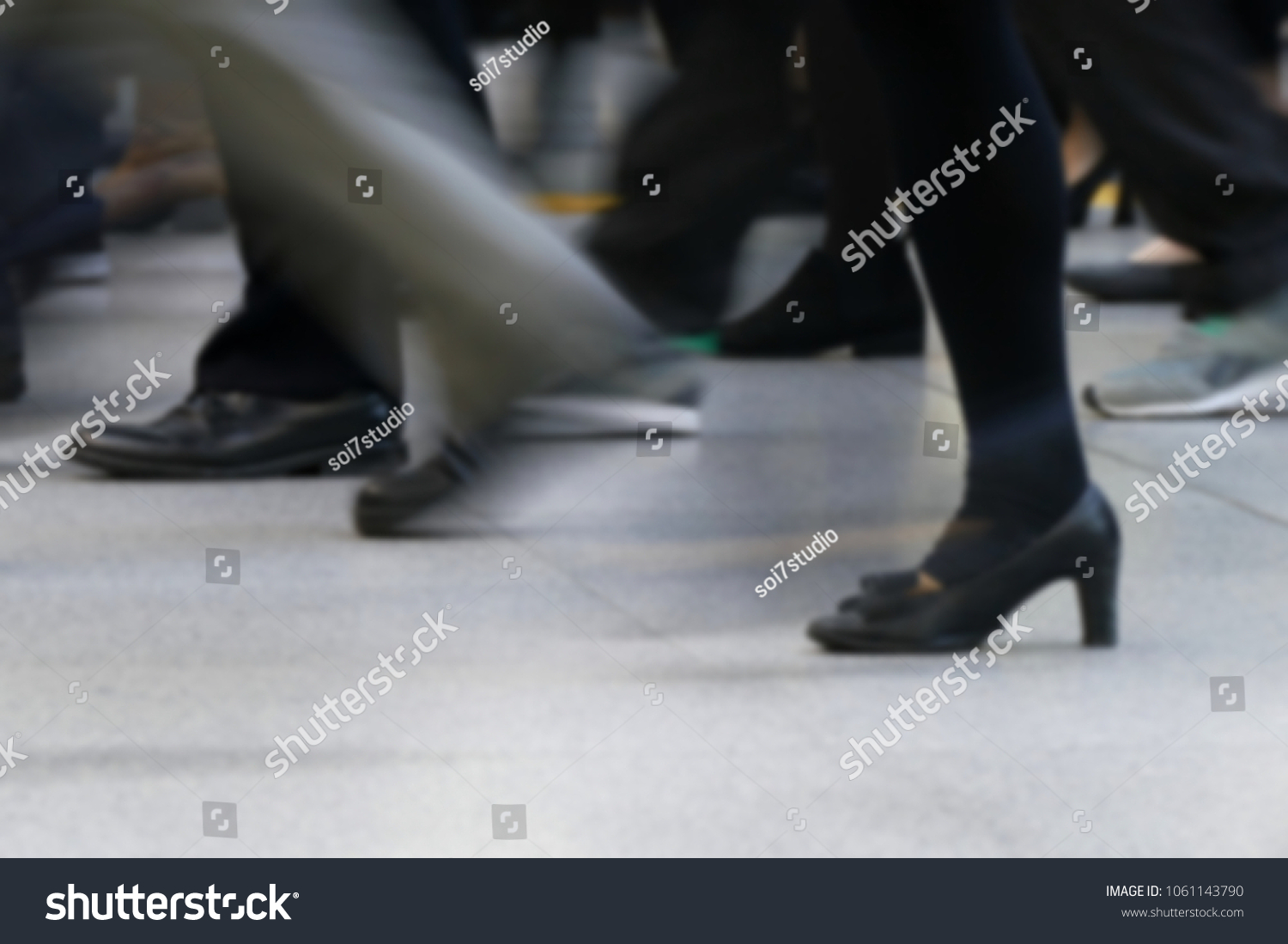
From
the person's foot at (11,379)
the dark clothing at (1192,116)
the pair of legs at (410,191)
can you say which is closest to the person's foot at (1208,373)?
the dark clothing at (1192,116)

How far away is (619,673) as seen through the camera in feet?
5.16

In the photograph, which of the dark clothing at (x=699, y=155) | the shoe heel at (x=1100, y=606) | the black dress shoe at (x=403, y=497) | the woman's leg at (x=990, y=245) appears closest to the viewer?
the woman's leg at (x=990, y=245)

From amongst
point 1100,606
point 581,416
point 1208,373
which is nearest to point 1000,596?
point 1100,606

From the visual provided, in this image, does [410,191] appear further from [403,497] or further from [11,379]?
[11,379]

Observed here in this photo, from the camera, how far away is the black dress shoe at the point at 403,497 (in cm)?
195

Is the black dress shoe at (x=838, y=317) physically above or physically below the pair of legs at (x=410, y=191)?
below

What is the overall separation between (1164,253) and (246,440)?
182 cm

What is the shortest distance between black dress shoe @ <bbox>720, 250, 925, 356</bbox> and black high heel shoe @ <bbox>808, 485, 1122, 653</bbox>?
126cm

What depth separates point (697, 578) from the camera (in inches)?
72.0

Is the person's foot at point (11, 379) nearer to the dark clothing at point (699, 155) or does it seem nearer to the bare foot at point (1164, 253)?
the dark clothing at point (699, 155)

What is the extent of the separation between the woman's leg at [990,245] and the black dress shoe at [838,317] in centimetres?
128

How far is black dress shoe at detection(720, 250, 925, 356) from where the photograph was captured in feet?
9.35

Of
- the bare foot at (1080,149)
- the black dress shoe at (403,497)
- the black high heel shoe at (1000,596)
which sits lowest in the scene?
the bare foot at (1080,149)
